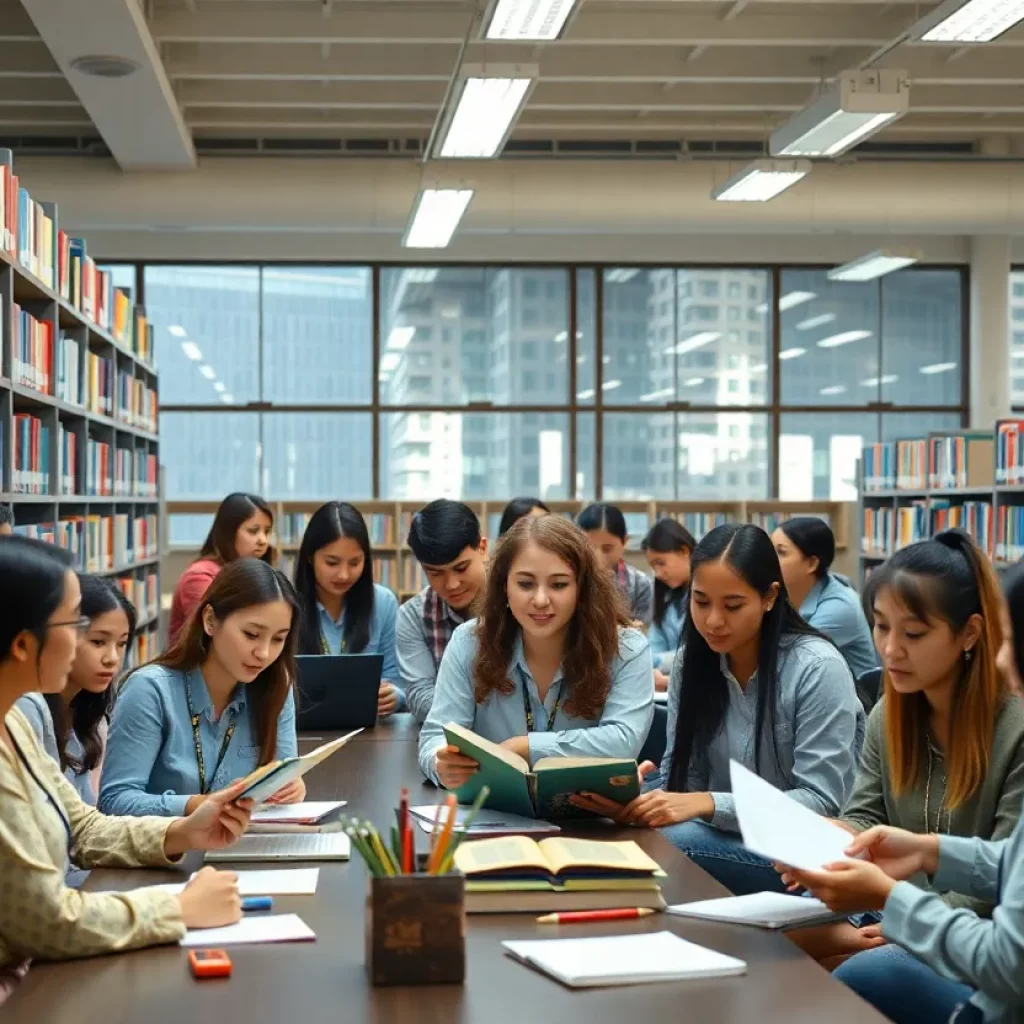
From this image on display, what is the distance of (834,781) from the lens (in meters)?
2.77

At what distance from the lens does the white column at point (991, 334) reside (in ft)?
33.9

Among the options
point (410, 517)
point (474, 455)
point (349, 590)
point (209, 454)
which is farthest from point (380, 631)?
point (209, 454)

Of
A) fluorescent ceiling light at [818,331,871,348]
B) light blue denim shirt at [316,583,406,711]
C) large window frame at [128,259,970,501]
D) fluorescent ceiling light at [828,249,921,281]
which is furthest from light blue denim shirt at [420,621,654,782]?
fluorescent ceiling light at [818,331,871,348]

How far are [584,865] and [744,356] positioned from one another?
893 cm

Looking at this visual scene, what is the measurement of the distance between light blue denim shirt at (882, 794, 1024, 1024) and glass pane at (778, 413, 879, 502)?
888 cm

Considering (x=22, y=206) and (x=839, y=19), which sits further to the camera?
(x=839, y=19)

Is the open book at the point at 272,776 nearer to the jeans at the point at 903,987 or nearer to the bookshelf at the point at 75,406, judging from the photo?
the jeans at the point at 903,987

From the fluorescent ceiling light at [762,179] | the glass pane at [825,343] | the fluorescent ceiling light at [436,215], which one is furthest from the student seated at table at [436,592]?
the glass pane at [825,343]

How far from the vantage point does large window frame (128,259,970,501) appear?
10.4 m

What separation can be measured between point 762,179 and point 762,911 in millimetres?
6281

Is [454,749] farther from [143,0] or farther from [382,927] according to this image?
[143,0]

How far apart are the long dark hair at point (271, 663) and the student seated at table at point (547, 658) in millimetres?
339

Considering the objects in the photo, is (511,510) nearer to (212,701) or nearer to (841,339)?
(212,701)

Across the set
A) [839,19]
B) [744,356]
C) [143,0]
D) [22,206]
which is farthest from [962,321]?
[22,206]
